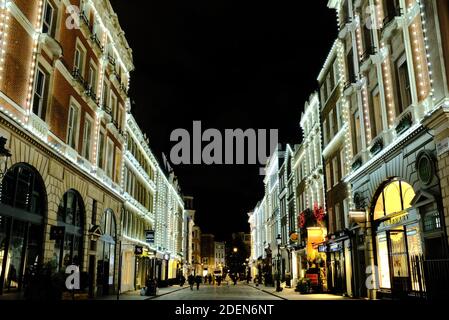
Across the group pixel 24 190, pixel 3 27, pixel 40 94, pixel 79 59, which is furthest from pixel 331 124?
pixel 3 27

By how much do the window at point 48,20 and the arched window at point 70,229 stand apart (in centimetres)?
751

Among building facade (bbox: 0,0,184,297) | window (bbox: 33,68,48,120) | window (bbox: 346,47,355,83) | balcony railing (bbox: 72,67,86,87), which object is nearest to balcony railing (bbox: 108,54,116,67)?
building facade (bbox: 0,0,184,297)

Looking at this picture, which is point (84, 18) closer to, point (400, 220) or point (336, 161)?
point (336, 161)

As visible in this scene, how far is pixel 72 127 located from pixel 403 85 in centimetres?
1576

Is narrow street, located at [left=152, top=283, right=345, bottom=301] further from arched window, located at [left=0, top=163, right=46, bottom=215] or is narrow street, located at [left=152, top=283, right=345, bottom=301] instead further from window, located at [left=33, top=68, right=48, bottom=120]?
window, located at [left=33, top=68, right=48, bottom=120]

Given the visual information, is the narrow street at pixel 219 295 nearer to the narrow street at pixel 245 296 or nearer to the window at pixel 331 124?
the narrow street at pixel 245 296

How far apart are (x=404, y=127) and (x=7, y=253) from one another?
50.1 feet

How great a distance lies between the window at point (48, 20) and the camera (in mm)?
18833

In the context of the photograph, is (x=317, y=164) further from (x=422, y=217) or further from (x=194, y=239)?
(x=194, y=239)

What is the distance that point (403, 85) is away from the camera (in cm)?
1836

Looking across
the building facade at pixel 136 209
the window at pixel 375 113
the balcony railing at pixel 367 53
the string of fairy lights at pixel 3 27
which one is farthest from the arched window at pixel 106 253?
the balcony railing at pixel 367 53

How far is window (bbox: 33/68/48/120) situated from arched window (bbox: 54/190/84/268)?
4.59 meters

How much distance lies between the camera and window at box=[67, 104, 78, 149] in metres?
21.8

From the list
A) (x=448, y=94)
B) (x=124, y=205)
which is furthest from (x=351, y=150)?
(x=124, y=205)
